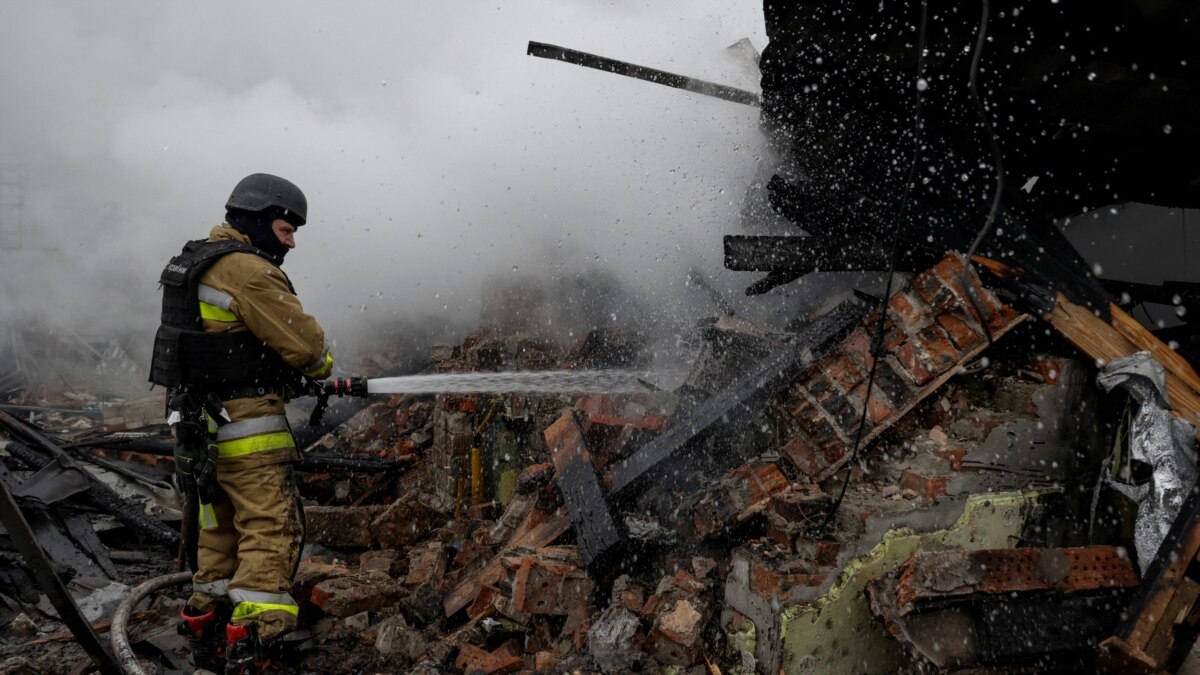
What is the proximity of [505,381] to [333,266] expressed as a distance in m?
5.12

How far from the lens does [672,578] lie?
9.53ft

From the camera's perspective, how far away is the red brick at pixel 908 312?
3.25 m

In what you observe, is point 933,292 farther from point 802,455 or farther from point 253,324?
point 253,324

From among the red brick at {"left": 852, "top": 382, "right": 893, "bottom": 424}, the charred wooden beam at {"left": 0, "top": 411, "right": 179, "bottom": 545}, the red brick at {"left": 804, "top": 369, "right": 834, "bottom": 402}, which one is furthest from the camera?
the charred wooden beam at {"left": 0, "top": 411, "right": 179, "bottom": 545}

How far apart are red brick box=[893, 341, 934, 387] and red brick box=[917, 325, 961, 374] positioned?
0.12 ft

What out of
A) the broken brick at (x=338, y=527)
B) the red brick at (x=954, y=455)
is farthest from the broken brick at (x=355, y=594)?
the red brick at (x=954, y=455)

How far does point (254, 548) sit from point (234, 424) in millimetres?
552

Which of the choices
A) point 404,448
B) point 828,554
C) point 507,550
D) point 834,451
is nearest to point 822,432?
point 834,451

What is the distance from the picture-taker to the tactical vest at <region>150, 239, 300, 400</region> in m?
2.85

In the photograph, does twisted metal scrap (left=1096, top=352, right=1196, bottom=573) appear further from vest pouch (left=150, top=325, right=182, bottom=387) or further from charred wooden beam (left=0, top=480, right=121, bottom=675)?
vest pouch (left=150, top=325, right=182, bottom=387)

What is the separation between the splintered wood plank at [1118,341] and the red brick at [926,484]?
0.93m

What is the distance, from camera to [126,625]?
9.77 ft

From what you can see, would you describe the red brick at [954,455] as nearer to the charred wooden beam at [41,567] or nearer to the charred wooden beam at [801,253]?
the charred wooden beam at [801,253]

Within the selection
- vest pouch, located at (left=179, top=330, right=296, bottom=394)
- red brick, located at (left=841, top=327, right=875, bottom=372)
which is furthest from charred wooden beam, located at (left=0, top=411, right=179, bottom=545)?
red brick, located at (left=841, top=327, right=875, bottom=372)
